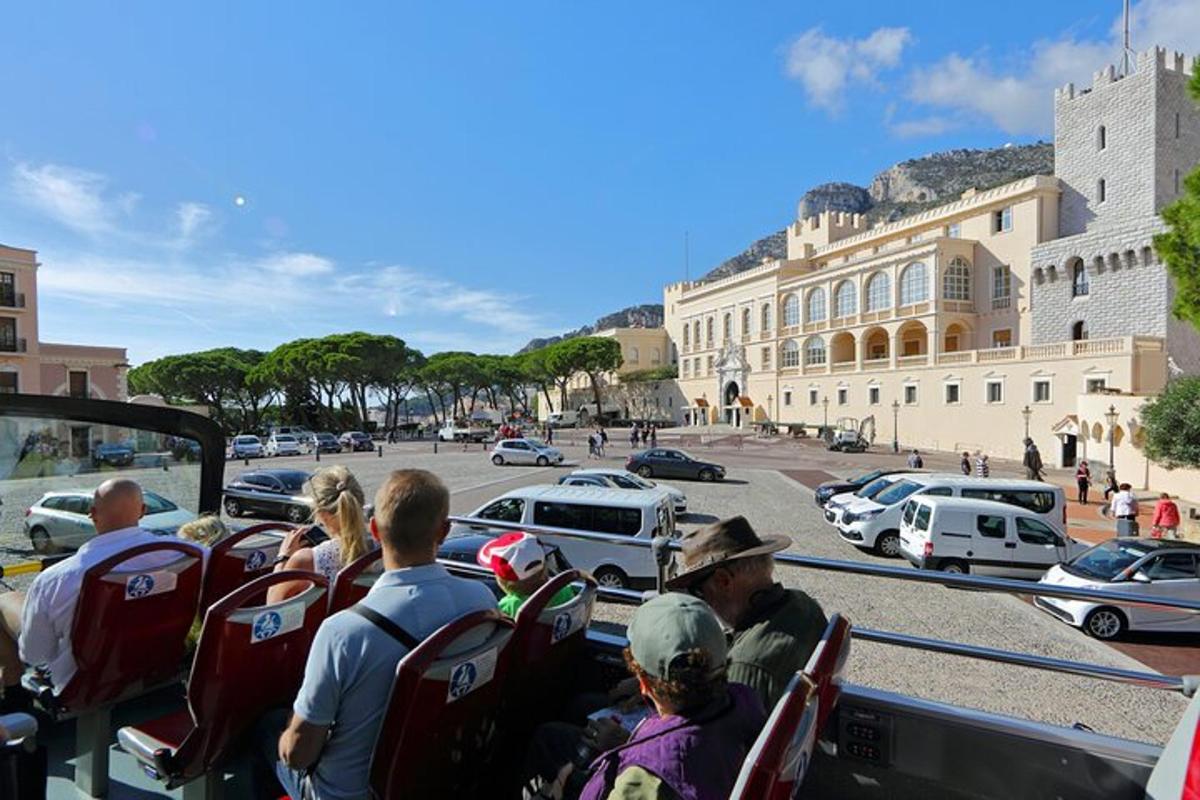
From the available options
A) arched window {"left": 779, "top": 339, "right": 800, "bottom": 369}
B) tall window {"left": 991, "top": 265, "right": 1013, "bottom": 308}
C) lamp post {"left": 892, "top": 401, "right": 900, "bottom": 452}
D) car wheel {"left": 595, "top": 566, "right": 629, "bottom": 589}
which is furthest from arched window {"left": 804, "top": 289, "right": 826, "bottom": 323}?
car wheel {"left": 595, "top": 566, "right": 629, "bottom": 589}

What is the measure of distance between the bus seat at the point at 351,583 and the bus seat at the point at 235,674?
0.11m

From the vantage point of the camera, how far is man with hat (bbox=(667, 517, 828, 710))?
2.29 m

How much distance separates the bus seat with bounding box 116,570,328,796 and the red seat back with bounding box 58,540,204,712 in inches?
15.2

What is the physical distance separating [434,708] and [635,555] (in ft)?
29.8

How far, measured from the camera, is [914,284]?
54.3 m

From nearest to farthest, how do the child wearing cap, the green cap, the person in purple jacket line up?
the person in purple jacket
the green cap
the child wearing cap

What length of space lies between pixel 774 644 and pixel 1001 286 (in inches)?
2321

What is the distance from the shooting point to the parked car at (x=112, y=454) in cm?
394

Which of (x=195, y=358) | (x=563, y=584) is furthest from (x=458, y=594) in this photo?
(x=195, y=358)

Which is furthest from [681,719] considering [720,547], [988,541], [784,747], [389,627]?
[988,541]

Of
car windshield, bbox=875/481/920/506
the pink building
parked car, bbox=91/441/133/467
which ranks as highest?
the pink building

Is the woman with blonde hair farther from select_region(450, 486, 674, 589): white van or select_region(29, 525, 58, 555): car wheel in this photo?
select_region(450, 486, 674, 589): white van

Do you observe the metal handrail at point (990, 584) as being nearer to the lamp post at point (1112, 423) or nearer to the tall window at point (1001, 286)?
the lamp post at point (1112, 423)

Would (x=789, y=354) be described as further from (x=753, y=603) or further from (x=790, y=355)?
(x=753, y=603)
